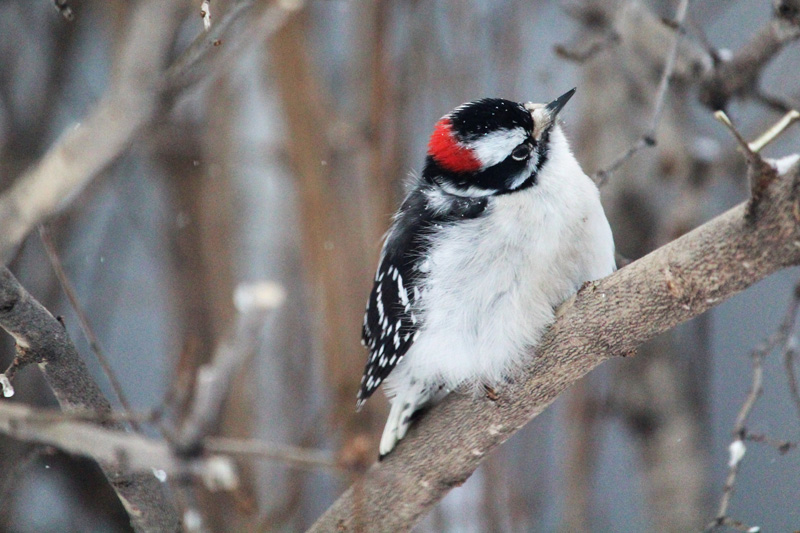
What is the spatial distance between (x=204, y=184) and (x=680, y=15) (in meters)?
3.10

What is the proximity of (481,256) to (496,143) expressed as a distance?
0.40 m

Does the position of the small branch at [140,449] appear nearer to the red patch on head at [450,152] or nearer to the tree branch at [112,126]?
the tree branch at [112,126]

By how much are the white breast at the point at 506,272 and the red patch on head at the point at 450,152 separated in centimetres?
15

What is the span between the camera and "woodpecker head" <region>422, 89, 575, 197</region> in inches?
96.5

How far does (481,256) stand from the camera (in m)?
2.31

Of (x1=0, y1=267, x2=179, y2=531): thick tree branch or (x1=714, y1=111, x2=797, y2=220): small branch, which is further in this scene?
(x1=0, y1=267, x2=179, y2=531): thick tree branch

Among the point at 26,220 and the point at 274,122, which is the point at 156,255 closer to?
the point at 274,122

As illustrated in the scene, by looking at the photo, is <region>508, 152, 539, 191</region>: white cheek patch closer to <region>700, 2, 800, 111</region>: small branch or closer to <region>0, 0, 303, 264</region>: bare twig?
<region>700, 2, 800, 111</region>: small branch

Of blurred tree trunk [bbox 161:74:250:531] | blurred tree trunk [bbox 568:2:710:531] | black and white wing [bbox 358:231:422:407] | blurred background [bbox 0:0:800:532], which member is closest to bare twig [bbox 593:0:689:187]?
black and white wing [bbox 358:231:422:407]

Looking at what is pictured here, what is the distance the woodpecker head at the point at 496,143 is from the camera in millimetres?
2451

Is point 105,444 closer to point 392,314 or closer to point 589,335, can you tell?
point 589,335

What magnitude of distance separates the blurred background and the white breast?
3.61ft

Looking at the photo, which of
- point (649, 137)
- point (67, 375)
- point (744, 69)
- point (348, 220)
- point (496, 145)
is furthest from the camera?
point (348, 220)

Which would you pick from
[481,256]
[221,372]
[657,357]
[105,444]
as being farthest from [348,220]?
[221,372]
